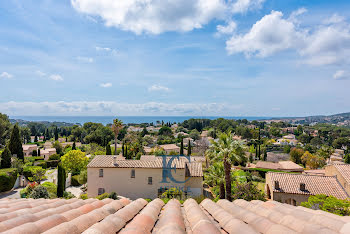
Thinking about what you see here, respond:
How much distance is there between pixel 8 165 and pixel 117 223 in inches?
1571

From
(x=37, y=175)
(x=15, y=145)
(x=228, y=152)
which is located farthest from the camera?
(x=15, y=145)

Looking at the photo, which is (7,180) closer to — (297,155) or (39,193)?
(39,193)

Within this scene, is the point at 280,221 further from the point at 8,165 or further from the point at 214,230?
the point at 8,165

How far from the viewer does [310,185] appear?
24.6 m

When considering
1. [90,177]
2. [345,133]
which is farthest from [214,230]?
[345,133]

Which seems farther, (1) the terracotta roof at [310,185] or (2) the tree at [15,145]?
(2) the tree at [15,145]

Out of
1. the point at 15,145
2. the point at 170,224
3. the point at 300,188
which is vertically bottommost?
the point at 300,188

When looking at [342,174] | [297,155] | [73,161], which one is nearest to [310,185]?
[342,174]

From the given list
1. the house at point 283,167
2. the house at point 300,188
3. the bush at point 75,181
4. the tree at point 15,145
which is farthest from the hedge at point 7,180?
Answer: the house at point 283,167

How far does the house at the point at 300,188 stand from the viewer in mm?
23484

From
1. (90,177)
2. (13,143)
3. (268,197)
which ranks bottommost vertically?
(268,197)

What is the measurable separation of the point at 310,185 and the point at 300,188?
128cm

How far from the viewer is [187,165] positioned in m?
30.6

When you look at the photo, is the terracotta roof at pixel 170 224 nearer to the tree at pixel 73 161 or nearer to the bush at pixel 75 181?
the bush at pixel 75 181
